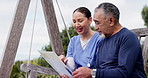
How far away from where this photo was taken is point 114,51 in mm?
1717

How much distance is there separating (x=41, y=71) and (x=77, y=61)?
479 millimetres

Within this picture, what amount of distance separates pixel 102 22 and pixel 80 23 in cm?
46

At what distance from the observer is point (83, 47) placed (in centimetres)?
222

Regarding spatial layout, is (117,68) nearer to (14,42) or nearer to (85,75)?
(85,75)

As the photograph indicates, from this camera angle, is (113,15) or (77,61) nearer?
(113,15)

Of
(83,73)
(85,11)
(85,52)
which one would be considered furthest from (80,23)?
(83,73)

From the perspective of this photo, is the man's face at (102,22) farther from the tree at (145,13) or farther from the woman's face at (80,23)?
the tree at (145,13)

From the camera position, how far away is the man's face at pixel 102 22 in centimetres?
176

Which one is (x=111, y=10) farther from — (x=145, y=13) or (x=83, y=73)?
(x=145, y=13)

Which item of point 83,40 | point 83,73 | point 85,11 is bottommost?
point 83,73

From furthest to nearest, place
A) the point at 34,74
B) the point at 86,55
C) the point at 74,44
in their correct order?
the point at 34,74, the point at 74,44, the point at 86,55

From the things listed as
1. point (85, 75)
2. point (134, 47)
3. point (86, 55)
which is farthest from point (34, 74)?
point (134, 47)

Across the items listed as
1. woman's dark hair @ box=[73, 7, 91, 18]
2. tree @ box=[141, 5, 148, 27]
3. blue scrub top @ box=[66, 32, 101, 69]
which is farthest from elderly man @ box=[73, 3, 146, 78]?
tree @ box=[141, 5, 148, 27]

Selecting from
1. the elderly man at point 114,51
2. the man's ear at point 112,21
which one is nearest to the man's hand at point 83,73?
the elderly man at point 114,51
